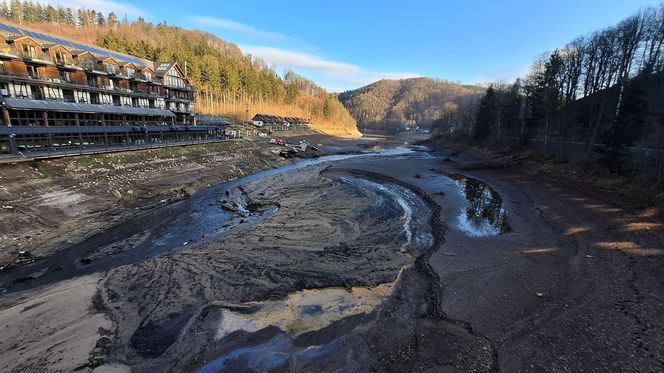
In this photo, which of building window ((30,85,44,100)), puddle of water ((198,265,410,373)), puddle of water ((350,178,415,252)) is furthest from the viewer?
building window ((30,85,44,100))

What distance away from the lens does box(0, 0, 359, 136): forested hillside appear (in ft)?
262

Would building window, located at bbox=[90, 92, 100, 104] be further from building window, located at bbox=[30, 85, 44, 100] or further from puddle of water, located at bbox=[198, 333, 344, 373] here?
puddle of water, located at bbox=[198, 333, 344, 373]

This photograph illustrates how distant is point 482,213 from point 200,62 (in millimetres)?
89847

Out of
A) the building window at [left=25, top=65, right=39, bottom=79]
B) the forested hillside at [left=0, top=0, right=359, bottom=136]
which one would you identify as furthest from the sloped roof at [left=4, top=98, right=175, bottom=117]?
the forested hillside at [left=0, top=0, right=359, bottom=136]

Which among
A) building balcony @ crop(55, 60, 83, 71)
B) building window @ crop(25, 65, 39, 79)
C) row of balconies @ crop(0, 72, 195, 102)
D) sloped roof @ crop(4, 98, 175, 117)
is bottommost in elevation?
sloped roof @ crop(4, 98, 175, 117)

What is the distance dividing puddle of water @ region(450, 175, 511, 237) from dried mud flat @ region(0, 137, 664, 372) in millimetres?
284

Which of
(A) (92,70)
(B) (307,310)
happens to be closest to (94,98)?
(A) (92,70)

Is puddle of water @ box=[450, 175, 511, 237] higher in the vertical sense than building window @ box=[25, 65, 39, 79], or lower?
lower

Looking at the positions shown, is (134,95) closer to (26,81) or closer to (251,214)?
(26,81)

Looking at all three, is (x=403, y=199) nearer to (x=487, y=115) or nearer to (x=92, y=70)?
(x=92, y=70)

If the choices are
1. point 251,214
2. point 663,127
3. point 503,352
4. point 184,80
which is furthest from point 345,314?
point 184,80

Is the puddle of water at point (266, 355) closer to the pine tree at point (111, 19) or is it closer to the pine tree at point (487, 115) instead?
the pine tree at point (487, 115)

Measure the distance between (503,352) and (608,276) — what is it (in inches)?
332

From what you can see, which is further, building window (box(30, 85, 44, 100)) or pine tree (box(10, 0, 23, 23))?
pine tree (box(10, 0, 23, 23))
